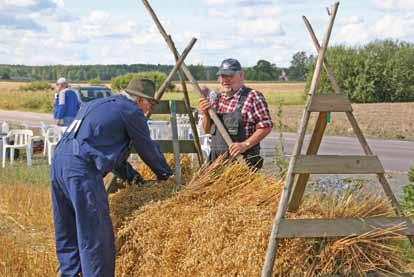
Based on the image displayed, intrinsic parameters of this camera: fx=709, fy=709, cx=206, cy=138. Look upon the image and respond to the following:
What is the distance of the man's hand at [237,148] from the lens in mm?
5430

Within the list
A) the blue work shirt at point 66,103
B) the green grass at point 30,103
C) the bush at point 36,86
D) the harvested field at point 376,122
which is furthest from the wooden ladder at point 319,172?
the bush at point 36,86

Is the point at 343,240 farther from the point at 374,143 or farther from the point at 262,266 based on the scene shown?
the point at 374,143

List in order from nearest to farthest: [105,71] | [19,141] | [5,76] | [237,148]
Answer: [237,148] < [19,141] < [105,71] < [5,76]

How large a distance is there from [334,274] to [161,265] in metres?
1.18

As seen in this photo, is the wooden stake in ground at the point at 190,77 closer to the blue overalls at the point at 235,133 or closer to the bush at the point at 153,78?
the blue overalls at the point at 235,133

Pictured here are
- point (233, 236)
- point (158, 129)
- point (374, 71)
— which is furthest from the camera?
point (374, 71)

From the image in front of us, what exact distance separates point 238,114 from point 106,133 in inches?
55.5

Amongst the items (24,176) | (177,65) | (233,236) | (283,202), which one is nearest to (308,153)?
(283,202)

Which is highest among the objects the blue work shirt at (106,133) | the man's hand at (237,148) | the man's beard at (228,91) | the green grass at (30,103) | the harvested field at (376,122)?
the man's beard at (228,91)

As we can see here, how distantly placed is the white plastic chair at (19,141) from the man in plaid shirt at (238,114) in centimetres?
937

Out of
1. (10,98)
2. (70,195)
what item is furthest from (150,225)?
(10,98)

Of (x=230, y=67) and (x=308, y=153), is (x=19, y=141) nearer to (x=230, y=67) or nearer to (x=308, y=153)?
(x=230, y=67)

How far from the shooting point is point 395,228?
4.39m

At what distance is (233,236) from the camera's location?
447 centimetres
